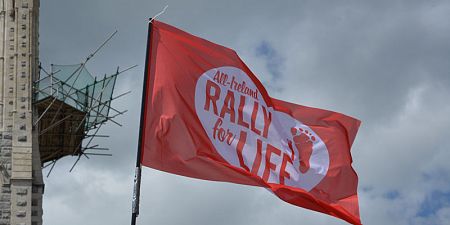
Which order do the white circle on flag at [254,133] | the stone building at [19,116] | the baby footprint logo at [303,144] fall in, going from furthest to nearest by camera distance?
the stone building at [19,116], the baby footprint logo at [303,144], the white circle on flag at [254,133]

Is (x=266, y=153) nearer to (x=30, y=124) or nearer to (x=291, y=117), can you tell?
(x=291, y=117)

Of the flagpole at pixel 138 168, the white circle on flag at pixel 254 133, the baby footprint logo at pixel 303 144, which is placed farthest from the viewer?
the baby footprint logo at pixel 303 144

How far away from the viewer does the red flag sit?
25.2 metres

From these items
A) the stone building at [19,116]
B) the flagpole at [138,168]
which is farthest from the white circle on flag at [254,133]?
the stone building at [19,116]

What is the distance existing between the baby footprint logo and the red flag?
3 centimetres

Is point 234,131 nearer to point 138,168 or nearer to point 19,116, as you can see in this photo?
point 138,168

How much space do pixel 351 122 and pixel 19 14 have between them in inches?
587

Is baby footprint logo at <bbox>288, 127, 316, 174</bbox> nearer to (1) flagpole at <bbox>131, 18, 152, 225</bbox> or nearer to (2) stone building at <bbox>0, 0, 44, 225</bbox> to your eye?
(1) flagpole at <bbox>131, 18, 152, 225</bbox>

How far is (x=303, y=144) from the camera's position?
30250mm

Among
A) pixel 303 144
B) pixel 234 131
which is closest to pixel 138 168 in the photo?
pixel 234 131

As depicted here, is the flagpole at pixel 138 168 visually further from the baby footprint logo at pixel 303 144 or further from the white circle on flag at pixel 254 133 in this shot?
the baby footprint logo at pixel 303 144

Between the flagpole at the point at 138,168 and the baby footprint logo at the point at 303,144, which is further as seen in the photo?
the baby footprint logo at the point at 303,144

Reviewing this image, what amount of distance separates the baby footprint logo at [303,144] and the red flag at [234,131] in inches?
1.2

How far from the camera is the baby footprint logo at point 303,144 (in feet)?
98.1
